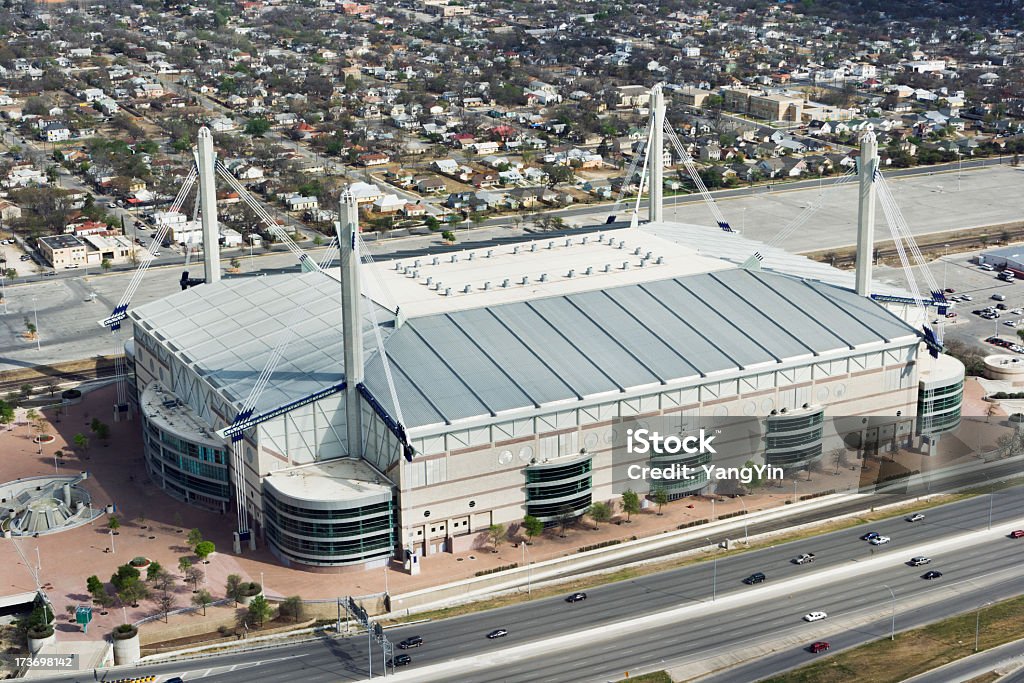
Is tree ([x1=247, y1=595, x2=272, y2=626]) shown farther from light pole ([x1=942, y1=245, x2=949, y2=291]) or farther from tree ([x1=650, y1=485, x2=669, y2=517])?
light pole ([x1=942, y1=245, x2=949, y2=291])

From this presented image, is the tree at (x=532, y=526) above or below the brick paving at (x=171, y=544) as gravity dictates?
above

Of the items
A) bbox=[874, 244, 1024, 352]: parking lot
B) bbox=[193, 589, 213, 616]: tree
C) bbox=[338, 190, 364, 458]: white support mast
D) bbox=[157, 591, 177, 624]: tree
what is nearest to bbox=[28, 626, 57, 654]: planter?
bbox=[157, 591, 177, 624]: tree

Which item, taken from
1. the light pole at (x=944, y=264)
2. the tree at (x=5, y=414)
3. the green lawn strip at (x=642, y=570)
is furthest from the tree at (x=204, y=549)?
the light pole at (x=944, y=264)

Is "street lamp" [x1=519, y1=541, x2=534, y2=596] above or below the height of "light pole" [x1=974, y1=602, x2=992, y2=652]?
below

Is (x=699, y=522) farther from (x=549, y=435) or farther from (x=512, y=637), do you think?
(x=512, y=637)

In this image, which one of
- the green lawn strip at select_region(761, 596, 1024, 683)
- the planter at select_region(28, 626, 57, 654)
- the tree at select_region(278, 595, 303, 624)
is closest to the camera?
the green lawn strip at select_region(761, 596, 1024, 683)

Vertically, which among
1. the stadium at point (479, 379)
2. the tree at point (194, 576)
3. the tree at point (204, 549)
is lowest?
the tree at point (194, 576)

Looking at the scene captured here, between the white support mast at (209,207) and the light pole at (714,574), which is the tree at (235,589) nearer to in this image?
the light pole at (714,574)

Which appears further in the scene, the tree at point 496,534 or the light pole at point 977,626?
the tree at point 496,534
